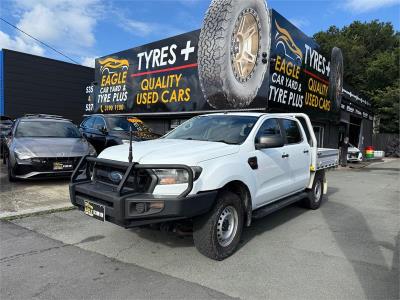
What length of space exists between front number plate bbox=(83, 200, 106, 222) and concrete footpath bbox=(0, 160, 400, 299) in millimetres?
578

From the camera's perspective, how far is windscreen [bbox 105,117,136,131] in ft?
36.3

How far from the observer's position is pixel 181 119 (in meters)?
16.3

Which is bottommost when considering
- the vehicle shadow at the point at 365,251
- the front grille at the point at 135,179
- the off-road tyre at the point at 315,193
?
the vehicle shadow at the point at 365,251

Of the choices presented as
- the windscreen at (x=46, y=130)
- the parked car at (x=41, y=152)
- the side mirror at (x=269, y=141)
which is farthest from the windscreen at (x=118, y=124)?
the side mirror at (x=269, y=141)

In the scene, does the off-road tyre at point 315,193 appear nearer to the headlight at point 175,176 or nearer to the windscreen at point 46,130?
the headlight at point 175,176

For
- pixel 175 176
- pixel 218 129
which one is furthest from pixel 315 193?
pixel 175 176

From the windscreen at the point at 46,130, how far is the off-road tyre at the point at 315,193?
621cm

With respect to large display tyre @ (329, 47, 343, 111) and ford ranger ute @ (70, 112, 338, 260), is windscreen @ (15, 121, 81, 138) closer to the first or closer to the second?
ford ranger ute @ (70, 112, 338, 260)

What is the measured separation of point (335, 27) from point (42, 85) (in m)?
35.2

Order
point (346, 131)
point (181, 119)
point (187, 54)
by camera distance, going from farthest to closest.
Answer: point (346, 131) < point (181, 119) < point (187, 54)

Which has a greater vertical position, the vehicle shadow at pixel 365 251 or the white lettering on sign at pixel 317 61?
the white lettering on sign at pixel 317 61

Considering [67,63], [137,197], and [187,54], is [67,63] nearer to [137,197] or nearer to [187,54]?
[187,54]

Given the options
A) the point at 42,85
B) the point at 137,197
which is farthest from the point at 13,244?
the point at 42,85

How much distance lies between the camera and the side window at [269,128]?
5.30 m
